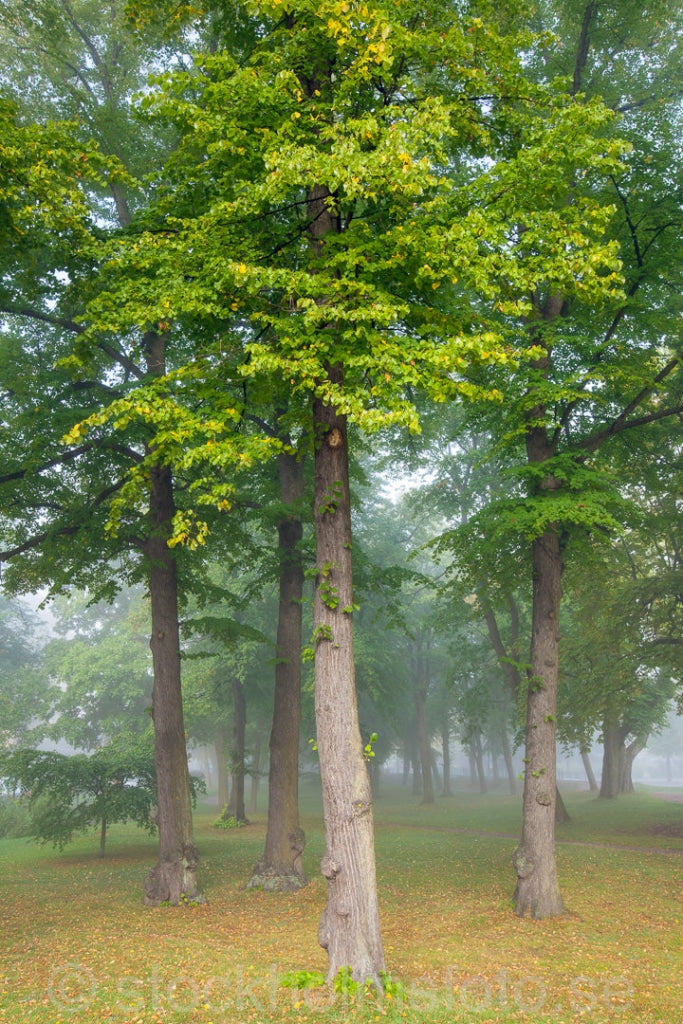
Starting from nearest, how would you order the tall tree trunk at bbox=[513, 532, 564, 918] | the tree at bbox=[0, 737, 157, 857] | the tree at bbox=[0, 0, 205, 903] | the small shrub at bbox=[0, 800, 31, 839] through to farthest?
the tall tree trunk at bbox=[513, 532, 564, 918] < the tree at bbox=[0, 0, 205, 903] < the tree at bbox=[0, 737, 157, 857] < the small shrub at bbox=[0, 800, 31, 839]

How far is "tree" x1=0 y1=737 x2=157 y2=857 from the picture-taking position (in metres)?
18.7

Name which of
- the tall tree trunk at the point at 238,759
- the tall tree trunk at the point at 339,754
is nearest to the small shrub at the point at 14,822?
the tall tree trunk at the point at 238,759

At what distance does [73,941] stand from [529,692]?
297 inches

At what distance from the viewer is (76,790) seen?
62.3ft

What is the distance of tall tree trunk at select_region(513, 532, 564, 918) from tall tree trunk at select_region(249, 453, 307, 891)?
4.41m

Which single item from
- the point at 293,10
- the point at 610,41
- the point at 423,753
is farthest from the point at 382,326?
the point at 423,753

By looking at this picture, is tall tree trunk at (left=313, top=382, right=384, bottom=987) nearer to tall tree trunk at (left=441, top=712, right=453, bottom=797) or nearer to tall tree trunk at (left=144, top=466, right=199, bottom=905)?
tall tree trunk at (left=144, top=466, right=199, bottom=905)

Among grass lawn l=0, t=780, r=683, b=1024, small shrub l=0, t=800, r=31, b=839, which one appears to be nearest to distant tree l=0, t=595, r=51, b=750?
small shrub l=0, t=800, r=31, b=839

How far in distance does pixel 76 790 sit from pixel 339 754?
13.7 m

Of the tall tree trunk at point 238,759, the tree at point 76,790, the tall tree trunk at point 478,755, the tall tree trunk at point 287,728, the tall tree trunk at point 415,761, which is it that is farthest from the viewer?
the tall tree trunk at point 478,755

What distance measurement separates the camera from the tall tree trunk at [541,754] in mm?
10914

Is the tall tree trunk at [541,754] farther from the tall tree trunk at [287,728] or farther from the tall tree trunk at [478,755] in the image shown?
the tall tree trunk at [478,755]

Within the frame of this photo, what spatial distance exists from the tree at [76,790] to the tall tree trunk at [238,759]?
5801 millimetres

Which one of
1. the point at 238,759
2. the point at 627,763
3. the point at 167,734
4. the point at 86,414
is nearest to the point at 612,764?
the point at 627,763
